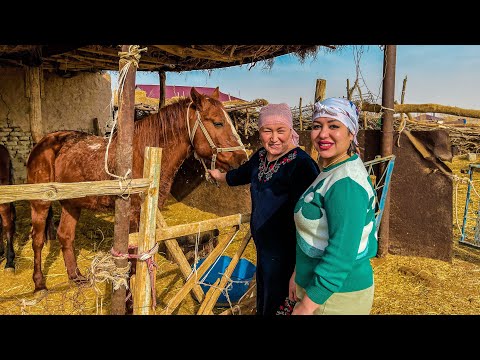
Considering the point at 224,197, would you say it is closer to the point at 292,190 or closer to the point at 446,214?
the point at 446,214

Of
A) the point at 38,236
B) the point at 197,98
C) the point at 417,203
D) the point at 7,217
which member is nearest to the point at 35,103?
the point at 7,217

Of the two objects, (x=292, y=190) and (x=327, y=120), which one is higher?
(x=327, y=120)

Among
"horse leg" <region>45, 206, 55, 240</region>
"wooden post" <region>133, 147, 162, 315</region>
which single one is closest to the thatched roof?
"horse leg" <region>45, 206, 55, 240</region>

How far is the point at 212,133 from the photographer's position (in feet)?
11.9

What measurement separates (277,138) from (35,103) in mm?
5018

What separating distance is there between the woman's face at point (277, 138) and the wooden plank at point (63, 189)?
0.81 m

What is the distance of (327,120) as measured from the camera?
1.64 metres

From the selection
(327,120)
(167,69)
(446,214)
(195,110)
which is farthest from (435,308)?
(167,69)

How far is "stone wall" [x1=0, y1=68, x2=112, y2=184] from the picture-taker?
8.35m

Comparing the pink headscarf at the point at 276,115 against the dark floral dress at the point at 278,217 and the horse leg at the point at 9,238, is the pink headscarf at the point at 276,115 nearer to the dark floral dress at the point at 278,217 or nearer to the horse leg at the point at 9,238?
the dark floral dress at the point at 278,217

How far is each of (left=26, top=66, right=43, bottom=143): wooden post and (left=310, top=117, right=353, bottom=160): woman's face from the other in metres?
5.25
